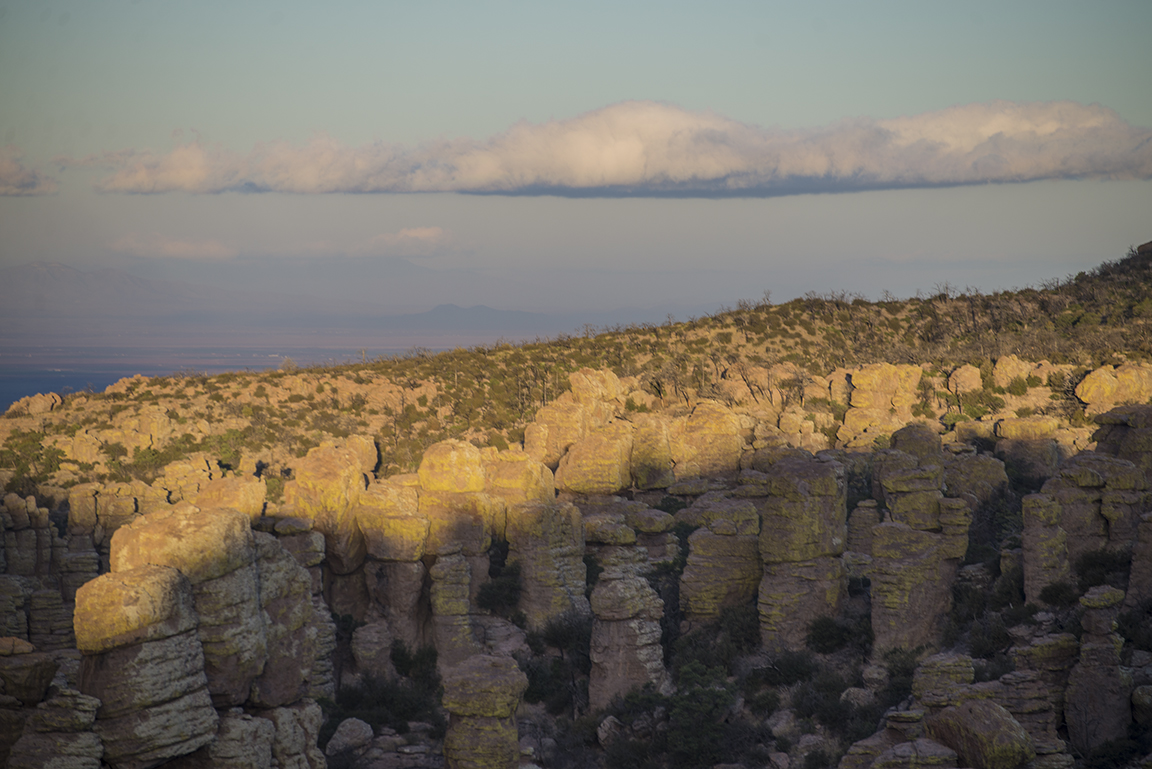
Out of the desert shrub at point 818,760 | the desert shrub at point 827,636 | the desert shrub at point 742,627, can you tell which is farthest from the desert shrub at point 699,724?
the desert shrub at point 827,636

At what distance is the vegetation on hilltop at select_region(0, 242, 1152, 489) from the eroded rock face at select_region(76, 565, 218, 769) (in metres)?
33.6

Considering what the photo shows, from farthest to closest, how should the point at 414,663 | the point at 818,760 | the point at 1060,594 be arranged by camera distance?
1. the point at 414,663
2. the point at 1060,594
3. the point at 818,760

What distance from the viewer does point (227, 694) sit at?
55.3ft

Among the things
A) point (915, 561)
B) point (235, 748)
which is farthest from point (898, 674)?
point (235, 748)

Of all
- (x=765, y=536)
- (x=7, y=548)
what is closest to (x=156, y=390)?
(x=7, y=548)

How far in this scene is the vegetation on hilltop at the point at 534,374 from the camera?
52594 mm

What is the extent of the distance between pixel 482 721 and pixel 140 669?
270 inches

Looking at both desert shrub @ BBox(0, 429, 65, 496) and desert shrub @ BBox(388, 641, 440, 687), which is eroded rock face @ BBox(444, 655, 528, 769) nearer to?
desert shrub @ BBox(388, 641, 440, 687)

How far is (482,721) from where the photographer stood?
64.0 feet

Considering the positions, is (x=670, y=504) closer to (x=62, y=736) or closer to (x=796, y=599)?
(x=796, y=599)

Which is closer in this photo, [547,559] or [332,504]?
[332,504]

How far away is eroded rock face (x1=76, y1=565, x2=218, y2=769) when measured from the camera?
591 inches

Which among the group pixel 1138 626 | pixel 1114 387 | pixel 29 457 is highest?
pixel 1114 387

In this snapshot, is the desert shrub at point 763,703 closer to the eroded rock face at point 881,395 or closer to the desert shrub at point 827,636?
the desert shrub at point 827,636
